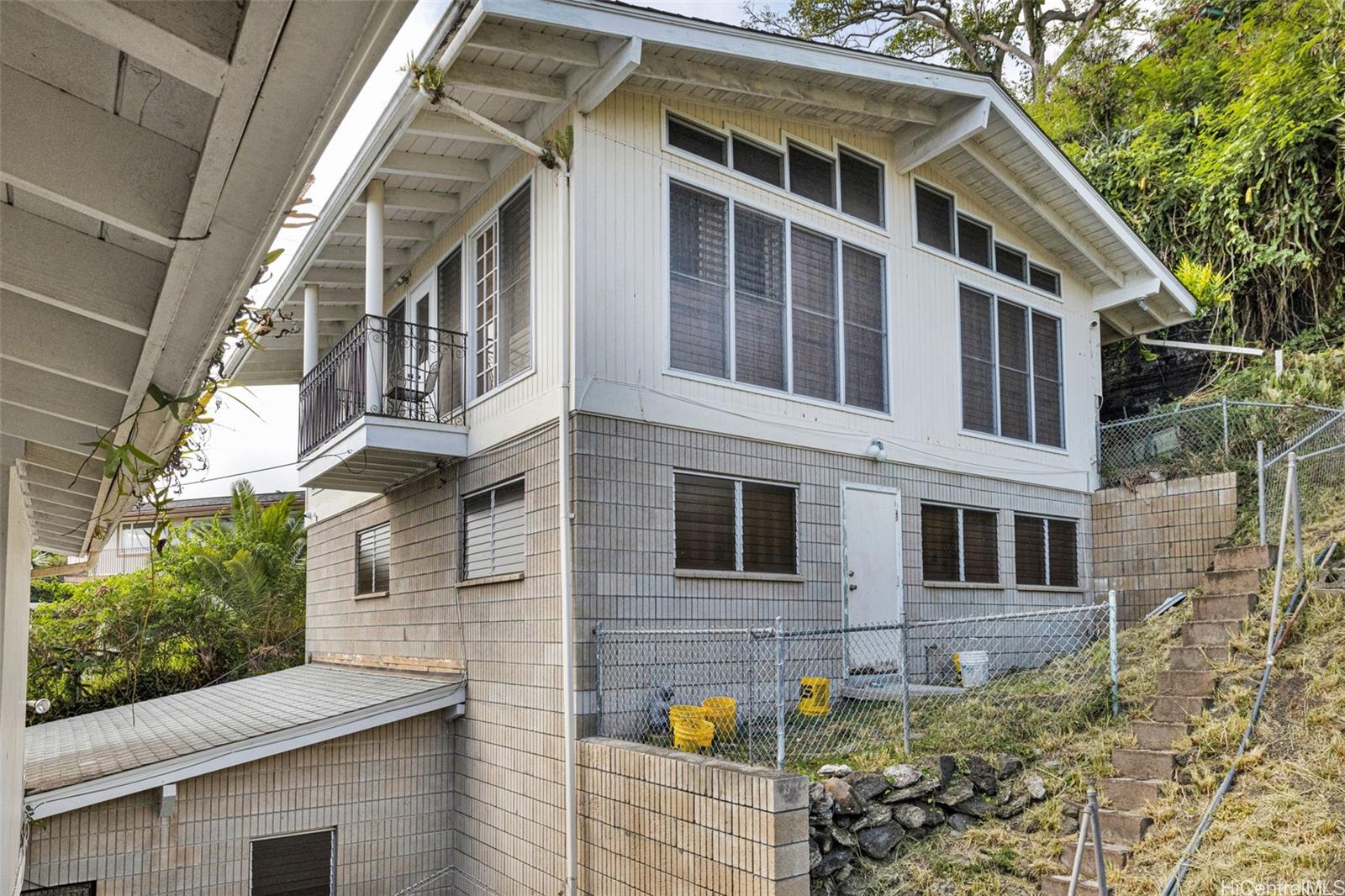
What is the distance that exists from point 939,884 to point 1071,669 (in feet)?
11.5

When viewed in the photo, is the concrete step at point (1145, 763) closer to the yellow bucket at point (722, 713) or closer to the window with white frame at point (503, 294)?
the yellow bucket at point (722, 713)

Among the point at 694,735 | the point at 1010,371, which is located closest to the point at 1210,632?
the point at 1010,371

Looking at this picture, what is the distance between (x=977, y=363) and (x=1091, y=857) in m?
7.06

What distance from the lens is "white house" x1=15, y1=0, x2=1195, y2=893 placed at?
8.75m

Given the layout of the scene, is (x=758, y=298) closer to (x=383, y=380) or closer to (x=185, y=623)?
(x=383, y=380)

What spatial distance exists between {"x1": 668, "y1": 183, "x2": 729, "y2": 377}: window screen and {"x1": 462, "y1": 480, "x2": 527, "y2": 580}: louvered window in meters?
2.04

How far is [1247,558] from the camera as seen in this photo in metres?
10.2

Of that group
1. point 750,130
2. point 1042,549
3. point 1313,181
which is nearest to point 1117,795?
point 1042,549

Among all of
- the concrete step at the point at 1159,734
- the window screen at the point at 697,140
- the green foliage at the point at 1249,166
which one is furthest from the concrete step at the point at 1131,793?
the green foliage at the point at 1249,166

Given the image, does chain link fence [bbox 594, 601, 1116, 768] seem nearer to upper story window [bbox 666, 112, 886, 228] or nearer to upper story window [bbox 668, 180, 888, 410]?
upper story window [bbox 668, 180, 888, 410]

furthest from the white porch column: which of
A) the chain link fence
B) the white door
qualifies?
the white door

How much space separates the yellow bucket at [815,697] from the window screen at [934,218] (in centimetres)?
564

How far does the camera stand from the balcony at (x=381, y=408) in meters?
10.1

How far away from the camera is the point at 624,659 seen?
28.3ft
